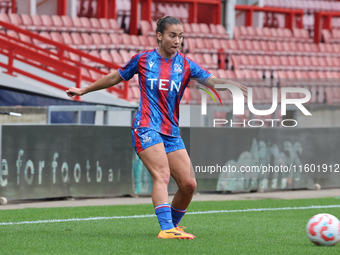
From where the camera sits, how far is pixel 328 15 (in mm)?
29438

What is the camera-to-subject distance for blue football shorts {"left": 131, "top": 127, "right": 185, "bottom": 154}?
5.30m

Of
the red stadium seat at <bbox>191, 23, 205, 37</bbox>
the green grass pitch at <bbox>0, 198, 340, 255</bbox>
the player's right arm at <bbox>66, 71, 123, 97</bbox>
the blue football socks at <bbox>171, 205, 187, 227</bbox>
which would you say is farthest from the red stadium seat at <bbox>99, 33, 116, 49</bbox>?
the blue football socks at <bbox>171, 205, 187, 227</bbox>

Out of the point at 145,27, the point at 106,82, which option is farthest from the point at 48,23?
the point at 106,82

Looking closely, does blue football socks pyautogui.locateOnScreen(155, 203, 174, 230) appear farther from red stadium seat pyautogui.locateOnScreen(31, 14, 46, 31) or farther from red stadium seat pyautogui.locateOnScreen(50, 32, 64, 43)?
red stadium seat pyautogui.locateOnScreen(31, 14, 46, 31)

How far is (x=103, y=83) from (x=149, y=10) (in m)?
18.3

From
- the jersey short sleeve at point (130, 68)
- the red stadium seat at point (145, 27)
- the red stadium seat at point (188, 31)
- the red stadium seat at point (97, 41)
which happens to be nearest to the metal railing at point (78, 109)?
the jersey short sleeve at point (130, 68)

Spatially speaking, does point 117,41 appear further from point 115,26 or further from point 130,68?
point 130,68

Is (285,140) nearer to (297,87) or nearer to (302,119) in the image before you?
(302,119)

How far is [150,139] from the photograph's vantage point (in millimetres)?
5301

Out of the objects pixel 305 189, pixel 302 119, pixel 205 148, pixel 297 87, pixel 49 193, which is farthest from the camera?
pixel 297 87

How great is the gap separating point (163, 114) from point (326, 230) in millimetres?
1731

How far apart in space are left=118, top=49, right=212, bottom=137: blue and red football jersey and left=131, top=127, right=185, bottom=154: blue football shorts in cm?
4

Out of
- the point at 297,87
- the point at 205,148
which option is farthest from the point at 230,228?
the point at 297,87

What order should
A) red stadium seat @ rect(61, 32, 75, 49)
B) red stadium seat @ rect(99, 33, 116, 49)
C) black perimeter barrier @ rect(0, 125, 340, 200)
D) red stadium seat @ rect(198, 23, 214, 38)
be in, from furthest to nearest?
1. red stadium seat @ rect(198, 23, 214, 38)
2. red stadium seat @ rect(99, 33, 116, 49)
3. red stadium seat @ rect(61, 32, 75, 49)
4. black perimeter barrier @ rect(0, 125, 340, 200)
